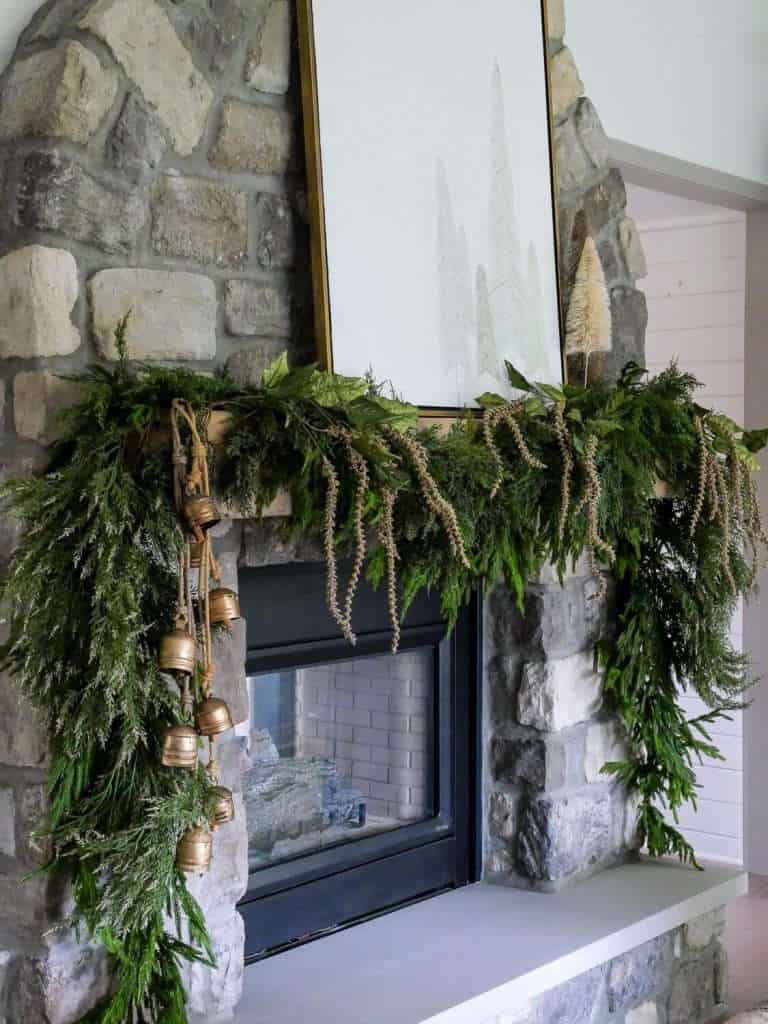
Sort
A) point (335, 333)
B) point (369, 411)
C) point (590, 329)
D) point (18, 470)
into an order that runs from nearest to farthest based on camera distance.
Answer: point (18, 470), point (369, 411), point (335, 333), point (590, 329)

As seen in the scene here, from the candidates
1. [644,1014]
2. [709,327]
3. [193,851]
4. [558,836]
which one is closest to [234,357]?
[193,851]

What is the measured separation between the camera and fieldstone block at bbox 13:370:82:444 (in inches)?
86.4

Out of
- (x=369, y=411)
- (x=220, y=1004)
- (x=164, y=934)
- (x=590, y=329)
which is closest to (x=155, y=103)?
(x=369, y=411)

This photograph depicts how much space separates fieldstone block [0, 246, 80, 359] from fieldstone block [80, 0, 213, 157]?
337mm

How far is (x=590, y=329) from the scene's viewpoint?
3115mm

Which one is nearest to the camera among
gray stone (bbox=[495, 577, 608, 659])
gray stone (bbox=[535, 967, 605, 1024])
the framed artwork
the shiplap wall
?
the framed artwork

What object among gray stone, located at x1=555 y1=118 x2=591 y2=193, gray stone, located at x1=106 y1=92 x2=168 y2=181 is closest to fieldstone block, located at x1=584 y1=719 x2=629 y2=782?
gray stone, located at x1=555 y1=118 x2=591 y2=193

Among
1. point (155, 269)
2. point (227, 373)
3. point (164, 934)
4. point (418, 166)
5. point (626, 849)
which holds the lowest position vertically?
point (626, 849)

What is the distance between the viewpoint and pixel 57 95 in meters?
2.18

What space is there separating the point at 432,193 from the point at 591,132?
0.66 meters

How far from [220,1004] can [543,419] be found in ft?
4.18

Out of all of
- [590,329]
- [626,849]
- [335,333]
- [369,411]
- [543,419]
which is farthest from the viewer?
[626,849]

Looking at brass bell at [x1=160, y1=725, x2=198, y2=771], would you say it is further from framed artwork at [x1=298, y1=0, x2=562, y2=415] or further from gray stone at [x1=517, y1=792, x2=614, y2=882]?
gray stone at [x1=517, y1=792, x2=614, y2=882]

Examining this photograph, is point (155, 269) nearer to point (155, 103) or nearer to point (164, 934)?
point (155, 103)
